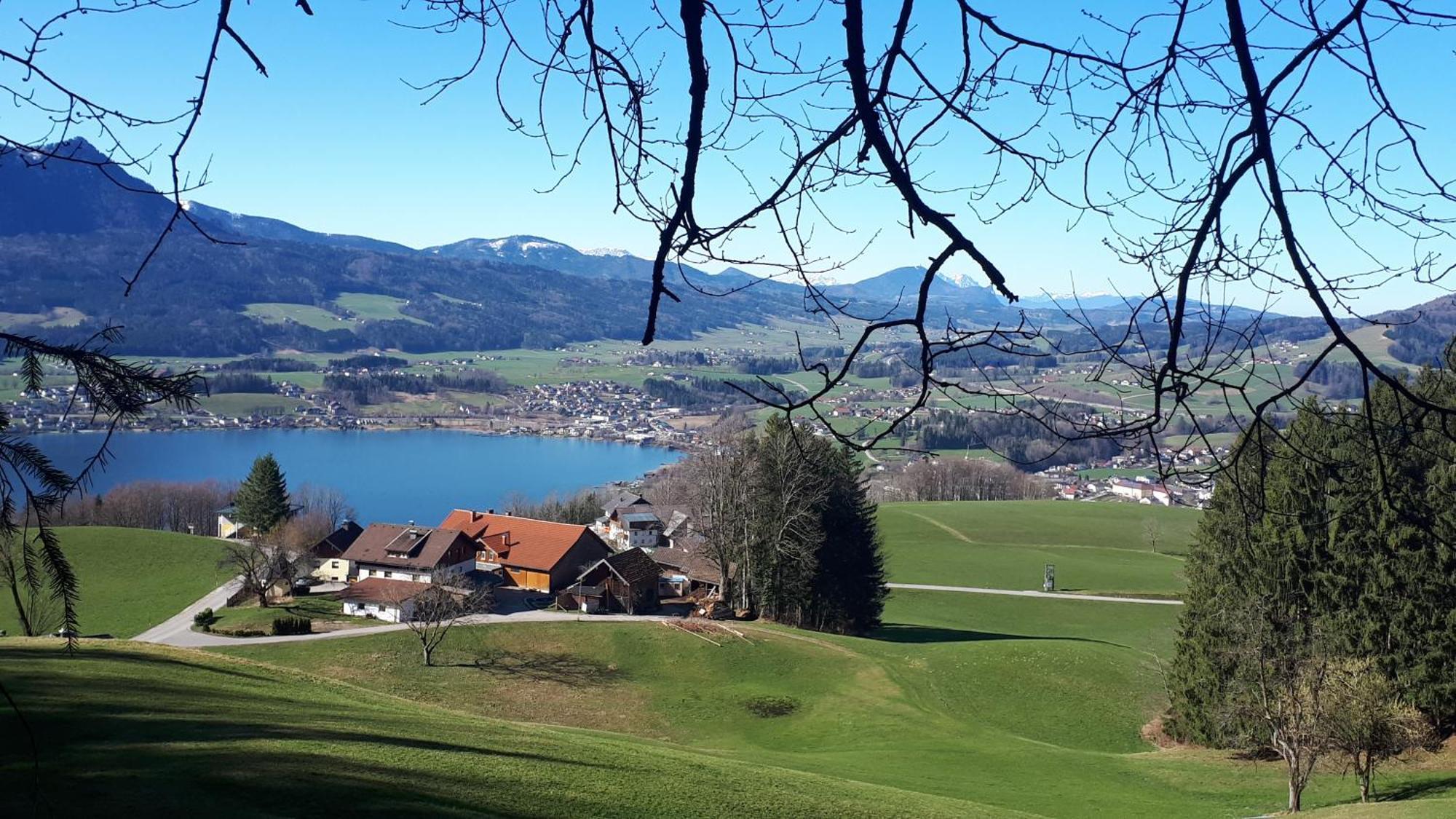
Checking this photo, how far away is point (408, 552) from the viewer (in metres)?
36.5

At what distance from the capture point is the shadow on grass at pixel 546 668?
2197cm

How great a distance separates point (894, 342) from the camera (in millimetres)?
3346

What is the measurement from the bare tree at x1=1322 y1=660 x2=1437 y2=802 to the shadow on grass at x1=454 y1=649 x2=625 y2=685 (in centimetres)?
1407

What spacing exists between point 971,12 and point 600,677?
2166cm

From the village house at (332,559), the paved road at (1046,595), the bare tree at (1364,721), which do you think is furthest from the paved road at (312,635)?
the bare tree at (1364,721)

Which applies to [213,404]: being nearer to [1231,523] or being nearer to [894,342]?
[1231,523]

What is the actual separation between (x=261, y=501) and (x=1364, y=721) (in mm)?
40534

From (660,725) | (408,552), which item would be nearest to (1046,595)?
(660,725)

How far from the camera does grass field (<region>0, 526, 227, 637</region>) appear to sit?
99.4ft

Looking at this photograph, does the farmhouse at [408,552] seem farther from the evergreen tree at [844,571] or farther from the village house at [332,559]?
the evergreen tree at [844,571]

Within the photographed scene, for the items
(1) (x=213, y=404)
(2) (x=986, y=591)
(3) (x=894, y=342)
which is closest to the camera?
(3) (x=894, y=342)

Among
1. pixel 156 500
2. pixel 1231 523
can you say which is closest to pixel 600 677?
pixel 1231 523

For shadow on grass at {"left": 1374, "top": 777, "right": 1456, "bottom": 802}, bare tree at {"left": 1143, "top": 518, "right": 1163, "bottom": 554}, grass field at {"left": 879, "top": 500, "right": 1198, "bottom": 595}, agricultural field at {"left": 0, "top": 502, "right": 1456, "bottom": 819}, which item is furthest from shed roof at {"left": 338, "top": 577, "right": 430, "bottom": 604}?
bare tree at {"left": 1143, "top": 518, "right": 1163, "bottom": 554}

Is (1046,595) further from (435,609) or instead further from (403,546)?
(403,546)
